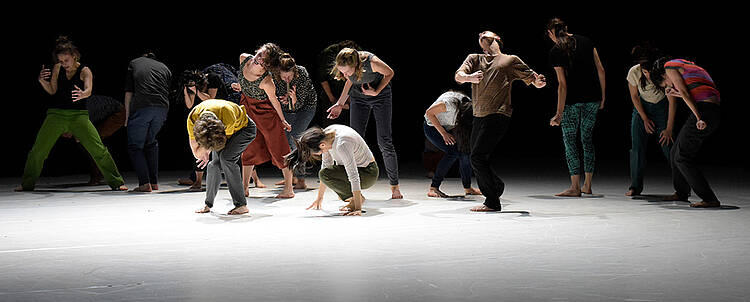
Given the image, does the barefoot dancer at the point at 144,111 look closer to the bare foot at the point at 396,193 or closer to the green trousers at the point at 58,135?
the green trousers at the point at 58,135

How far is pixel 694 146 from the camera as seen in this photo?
198 inches

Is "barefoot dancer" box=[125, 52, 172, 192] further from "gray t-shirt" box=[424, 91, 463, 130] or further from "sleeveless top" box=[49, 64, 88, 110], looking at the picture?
"gray t-shirt" box=[424, 91, 463, 130]

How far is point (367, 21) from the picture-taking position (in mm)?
9773

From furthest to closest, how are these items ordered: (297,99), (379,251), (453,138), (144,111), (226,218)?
(144,111), (297,99), (453,138), (226,218), (379,251)

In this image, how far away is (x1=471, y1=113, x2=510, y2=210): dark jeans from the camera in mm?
4891

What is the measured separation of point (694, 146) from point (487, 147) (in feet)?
4.24

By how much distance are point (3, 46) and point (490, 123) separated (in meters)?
6.46

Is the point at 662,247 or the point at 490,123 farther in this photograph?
the point at 490,123

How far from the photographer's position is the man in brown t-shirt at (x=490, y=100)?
488cm

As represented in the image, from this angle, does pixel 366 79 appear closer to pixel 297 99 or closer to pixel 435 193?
pixel 297 99

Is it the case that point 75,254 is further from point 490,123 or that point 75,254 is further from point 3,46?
point 3,46

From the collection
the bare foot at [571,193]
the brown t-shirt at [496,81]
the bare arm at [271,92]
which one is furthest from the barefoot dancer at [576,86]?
the bare arm at [271,92]

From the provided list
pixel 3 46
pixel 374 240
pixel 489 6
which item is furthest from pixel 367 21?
pixel 374 240

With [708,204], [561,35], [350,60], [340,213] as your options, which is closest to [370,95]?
[350,60]
